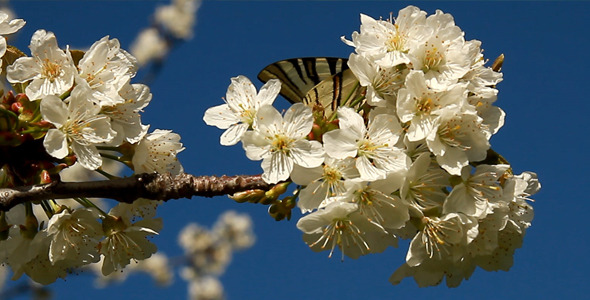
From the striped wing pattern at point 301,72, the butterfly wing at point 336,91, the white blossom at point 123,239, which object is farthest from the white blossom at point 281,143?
the white blossom at point 123,239

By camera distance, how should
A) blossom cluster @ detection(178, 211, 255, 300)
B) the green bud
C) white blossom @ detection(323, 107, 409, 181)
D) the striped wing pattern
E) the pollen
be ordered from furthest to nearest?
blossom cluster @ detection(178, 211, 255, 300) → the striped wing pattern → the pollen → the green bud → white blossom @ detection(323, 107, 409, 181)

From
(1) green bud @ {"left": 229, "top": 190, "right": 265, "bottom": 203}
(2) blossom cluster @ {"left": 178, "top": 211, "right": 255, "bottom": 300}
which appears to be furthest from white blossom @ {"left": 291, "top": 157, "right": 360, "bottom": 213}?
(2) blossom cluster @ {"left": 178, "top": 211, "right": 255, "bottom": 300}

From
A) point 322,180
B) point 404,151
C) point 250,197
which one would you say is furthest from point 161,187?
point 404,151

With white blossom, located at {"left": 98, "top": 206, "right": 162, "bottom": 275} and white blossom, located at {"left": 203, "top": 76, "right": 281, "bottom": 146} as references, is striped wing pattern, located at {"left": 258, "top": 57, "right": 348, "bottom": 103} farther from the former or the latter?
white blossom, located at {"left": 98, "top": 206, "right": 162, "bottom": 275}

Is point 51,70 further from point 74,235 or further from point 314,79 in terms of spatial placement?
point 314,79

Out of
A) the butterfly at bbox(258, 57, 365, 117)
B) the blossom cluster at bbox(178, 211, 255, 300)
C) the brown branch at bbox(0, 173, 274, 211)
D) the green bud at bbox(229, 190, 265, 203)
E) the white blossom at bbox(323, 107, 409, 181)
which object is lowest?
Result: the blossom cluster at bbox(178, 211, 255, 300)

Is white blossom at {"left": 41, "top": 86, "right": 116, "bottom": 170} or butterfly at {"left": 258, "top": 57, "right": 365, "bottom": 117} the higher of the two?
butterfly at {"left": 258, "top": 57, "right": 365, "bottom": 117}

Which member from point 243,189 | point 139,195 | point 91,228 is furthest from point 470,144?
point 91,228
